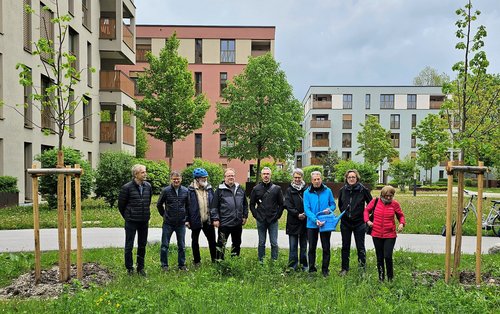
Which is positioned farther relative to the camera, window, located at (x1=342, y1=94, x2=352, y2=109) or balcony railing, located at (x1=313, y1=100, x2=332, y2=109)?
balcony railing, located at (x1=313, y1=100, x2=332, y2=109)

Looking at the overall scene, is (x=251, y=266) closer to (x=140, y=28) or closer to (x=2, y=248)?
(x=2, y=248)

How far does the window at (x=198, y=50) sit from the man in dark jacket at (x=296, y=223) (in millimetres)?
36862

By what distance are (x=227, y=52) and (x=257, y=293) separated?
3883cm

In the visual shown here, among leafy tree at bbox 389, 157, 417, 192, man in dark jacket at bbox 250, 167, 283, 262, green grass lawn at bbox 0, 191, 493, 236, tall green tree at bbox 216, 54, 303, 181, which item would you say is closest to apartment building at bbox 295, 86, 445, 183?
leafy tree at bbox 389, 157, 417, 192

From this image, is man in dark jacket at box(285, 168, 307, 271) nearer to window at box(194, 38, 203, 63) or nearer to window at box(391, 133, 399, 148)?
window at box(194, 38, 203, 63)

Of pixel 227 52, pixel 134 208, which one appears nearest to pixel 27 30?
pixel 134 208

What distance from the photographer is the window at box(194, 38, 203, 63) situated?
1671 inches

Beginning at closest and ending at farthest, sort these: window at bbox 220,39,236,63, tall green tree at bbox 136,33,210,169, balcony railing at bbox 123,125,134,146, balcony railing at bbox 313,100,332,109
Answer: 1. tall green tree at bbox 136,33,210,169
2. balcony railing at bbox 123,125,134,146
3. window at bbox 220,39,236,63
4. balcony railing at bbox 313,100,332,109

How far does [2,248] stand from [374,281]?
7.69 metres

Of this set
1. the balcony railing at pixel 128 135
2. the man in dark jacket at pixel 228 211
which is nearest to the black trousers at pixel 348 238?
the man in dark jacket at pixel 228 211

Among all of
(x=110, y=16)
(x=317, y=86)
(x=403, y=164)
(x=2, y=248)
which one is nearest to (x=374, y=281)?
(x=2, y=248)

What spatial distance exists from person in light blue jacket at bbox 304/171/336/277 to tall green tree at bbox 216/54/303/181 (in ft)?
57.9

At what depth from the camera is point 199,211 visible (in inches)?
293

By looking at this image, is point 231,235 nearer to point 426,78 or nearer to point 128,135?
point 128,135
